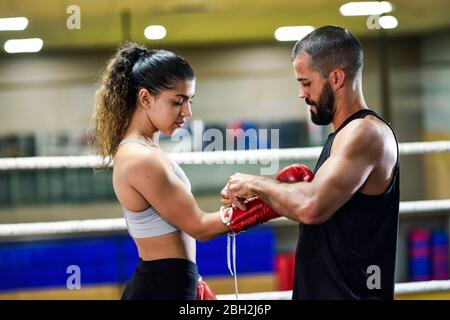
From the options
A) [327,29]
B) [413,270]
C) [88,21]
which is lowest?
[413,270]

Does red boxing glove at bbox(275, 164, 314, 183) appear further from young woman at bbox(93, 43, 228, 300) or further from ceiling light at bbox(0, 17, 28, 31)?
ceiling light at bbox(0, 17, 28, 31)

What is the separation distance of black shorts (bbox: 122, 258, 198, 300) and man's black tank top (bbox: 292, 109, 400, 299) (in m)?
0.25

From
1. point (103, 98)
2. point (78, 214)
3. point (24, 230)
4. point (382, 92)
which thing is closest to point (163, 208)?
point (103, 98)

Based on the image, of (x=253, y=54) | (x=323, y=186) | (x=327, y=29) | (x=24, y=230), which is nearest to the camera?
(x=323, y=186)

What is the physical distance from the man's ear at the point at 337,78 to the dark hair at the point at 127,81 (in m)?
0.30

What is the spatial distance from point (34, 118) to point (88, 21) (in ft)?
1.87

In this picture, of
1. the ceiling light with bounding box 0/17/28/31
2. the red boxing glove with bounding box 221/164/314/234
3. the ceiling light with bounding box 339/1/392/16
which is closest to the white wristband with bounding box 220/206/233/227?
the red boxing glove with bounding box 221/164/314/234

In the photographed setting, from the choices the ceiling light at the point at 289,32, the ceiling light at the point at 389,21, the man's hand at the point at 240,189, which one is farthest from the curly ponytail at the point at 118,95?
the ceiling light at the point at 389,21

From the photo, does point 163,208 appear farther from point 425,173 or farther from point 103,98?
point 425,173

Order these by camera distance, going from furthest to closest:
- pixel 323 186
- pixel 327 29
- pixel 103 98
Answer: pixel 103 98 → pixel 327 29 → pixel 323 186

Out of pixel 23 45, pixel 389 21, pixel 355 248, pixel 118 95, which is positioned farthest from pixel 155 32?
pixel 355 248

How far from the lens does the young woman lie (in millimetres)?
1362
